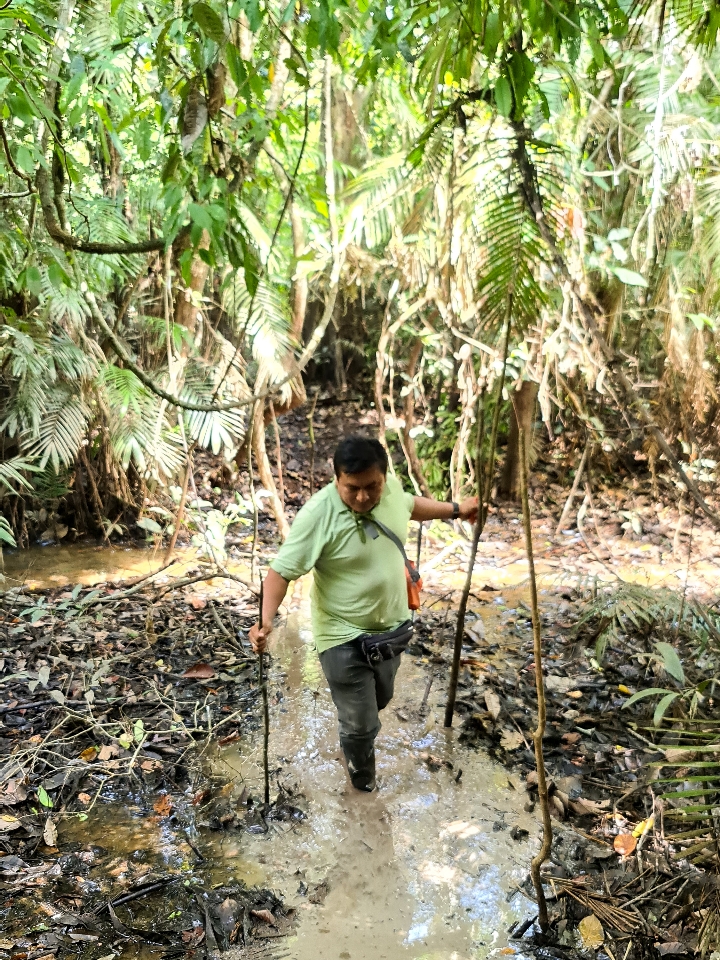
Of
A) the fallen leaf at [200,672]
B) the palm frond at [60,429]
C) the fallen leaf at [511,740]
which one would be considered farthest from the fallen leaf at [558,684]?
the palm frond at [60,429]

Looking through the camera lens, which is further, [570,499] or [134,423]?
[570,499]

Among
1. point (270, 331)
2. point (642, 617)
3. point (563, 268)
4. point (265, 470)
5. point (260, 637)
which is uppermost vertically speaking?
point (270, 331)

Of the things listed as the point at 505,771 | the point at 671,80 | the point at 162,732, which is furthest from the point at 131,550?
the point at 671,80

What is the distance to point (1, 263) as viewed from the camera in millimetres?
3775

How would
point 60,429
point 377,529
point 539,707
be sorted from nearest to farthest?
point 539,707 → point 377,529 → point 60,429

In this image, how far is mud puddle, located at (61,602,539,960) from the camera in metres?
2.73

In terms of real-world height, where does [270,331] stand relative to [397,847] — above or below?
above

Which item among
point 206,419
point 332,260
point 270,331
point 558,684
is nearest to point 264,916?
point 558,684

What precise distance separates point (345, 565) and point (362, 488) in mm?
392

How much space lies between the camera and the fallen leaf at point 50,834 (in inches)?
121

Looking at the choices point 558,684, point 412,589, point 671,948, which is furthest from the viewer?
point 558,684

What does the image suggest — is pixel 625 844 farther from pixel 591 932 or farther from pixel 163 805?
pixel 163 805

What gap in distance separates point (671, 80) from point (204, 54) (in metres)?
4.78

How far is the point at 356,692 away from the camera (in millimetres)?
3342
